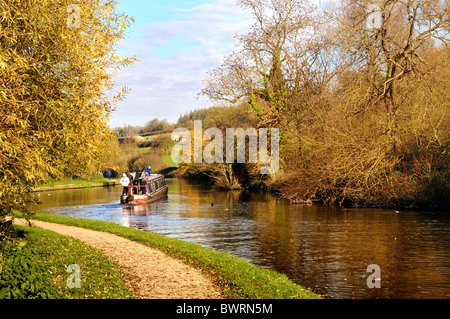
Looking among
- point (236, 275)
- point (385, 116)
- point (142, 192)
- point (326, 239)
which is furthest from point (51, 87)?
point (142, 192)

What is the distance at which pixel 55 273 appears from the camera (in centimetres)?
→ 891

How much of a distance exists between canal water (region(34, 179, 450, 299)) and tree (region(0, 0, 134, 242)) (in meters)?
6.75

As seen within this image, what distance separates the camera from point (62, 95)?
9.62 metres

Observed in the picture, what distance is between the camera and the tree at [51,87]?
818 centimetres

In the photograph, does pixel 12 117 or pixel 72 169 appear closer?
pixel 12 117

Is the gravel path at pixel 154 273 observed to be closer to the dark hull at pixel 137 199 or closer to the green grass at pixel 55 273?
the green grass at pixel 55 273

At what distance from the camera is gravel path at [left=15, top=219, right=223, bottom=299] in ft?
27.3

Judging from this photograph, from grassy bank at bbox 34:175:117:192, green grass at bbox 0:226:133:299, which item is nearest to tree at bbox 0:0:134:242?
green grass at bbox 0:226:133:299

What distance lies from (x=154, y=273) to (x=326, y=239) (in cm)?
940

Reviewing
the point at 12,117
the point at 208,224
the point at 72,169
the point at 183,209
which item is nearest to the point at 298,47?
the point at 183,209

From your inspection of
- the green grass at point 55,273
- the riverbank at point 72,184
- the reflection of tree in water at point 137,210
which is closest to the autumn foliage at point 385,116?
the reflection of tree in water at point 137,210

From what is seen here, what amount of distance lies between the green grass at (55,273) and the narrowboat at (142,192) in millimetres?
21706

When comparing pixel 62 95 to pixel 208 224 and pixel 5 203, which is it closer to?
pixel 5 203
